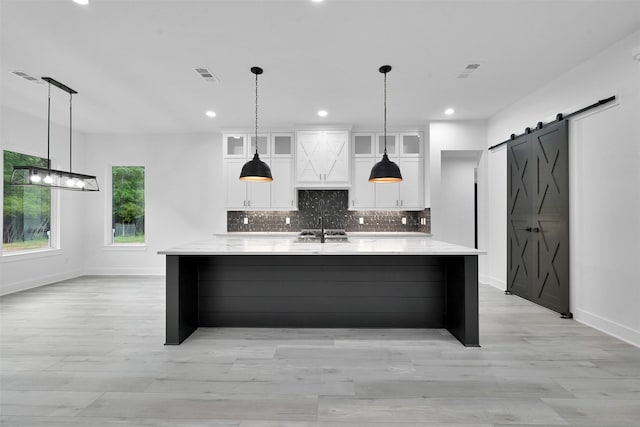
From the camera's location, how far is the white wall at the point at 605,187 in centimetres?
310

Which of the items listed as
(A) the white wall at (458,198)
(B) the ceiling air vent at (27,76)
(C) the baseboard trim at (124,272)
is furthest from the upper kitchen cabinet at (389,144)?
(B) the ceiling air vent at (27,76)

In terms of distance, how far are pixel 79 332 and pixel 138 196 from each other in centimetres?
384

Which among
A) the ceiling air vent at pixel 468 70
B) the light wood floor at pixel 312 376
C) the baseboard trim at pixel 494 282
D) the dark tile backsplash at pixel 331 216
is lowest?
the light wood floor at pixel 312 376

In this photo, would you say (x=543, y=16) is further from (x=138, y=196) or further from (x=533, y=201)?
(x=138, y=196)

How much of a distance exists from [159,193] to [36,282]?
2.41 m

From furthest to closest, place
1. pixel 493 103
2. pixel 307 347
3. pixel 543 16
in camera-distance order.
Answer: pixel 493 103 < pixel 307 347 < pixel 543 16

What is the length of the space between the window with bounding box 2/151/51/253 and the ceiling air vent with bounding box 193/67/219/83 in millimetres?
3661

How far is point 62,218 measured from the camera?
611 cm

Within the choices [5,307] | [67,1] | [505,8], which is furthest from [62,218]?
[505,8]

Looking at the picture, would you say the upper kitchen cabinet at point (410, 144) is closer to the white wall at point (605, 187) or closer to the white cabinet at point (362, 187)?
the white cabinet at point (362, 187)

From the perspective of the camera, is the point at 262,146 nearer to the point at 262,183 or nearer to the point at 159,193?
the point at 262,183

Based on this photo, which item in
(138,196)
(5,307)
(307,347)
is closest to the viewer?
(307,347)

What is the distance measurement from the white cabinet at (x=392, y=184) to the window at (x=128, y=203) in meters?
4.19

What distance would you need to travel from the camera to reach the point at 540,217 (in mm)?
4328
